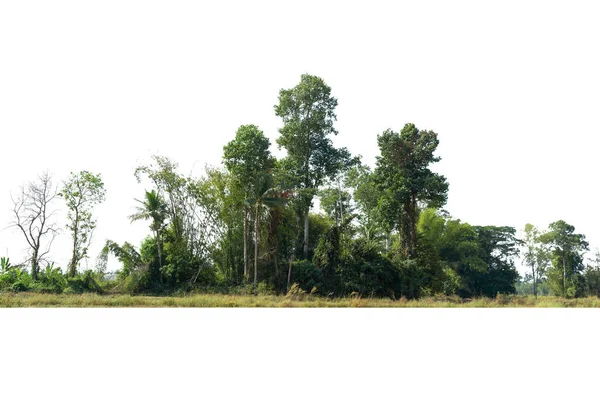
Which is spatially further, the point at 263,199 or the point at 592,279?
the point at 592,279

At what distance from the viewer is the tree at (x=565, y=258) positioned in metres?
49.2

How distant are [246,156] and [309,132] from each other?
5861 millimetres

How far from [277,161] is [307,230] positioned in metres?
5.62

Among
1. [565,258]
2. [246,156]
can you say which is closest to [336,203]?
[246,156]

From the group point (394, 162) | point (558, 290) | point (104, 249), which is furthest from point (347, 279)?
point (558, 290)

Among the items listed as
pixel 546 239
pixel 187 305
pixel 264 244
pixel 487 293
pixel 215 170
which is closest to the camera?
pixel 187 305

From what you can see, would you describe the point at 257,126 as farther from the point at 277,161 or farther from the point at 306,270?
the point at 306,270

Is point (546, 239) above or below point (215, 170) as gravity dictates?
below

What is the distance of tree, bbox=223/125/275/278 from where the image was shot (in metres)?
32.6

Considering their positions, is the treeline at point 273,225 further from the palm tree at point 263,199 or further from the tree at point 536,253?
the tree at point 536,253

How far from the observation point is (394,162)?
35.9 meters

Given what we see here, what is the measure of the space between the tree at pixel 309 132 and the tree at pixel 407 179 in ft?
10.7

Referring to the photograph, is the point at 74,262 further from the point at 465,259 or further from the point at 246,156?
the point at 465,259

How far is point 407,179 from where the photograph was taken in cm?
3472
